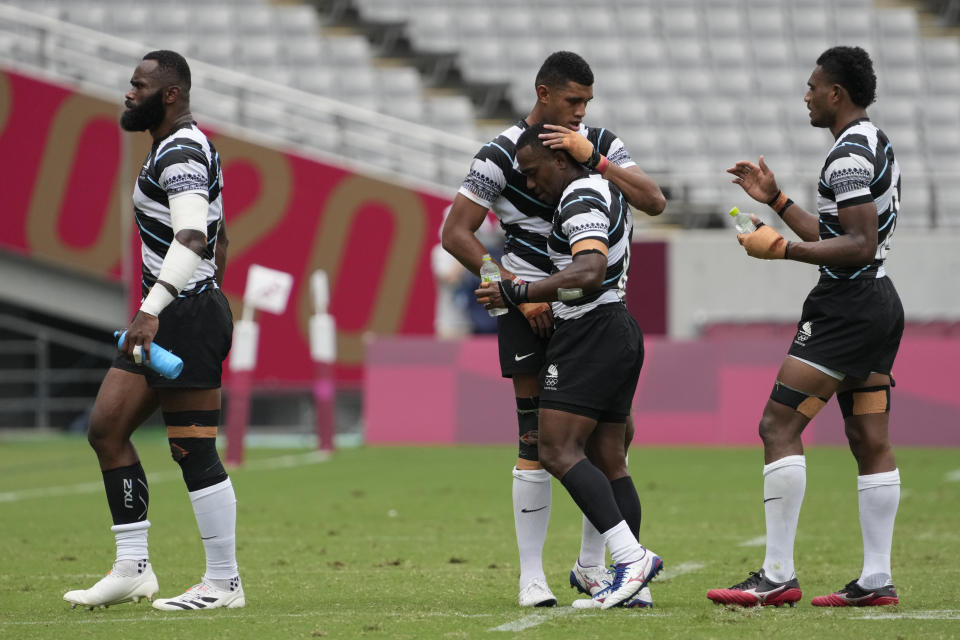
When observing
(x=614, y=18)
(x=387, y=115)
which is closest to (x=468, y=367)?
(x=387, y=115)

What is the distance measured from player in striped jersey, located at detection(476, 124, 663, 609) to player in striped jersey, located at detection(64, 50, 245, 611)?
121 cm

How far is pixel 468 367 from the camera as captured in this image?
16672 millimetres

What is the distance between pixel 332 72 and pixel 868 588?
66.7 feet

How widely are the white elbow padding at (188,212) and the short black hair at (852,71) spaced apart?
8.70ft

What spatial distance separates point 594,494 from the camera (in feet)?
19.3

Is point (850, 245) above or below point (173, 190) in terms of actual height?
below

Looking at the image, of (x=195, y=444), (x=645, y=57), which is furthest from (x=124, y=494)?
(x=645, y=57)

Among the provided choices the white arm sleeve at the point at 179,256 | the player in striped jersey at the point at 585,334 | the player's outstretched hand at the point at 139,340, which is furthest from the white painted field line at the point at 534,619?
the white arm sleeve at the point at 179,256

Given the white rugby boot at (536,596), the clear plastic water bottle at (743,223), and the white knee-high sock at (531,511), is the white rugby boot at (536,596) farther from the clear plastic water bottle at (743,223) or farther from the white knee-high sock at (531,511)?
the clear plastic water bottle at (743,223)

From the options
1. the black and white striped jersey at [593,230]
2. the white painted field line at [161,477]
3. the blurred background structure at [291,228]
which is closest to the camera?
the black and white striped jersey at [593,230]

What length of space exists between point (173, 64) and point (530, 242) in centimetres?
171

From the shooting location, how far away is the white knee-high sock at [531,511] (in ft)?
20.8

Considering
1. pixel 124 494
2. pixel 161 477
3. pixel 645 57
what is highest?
pixel 645 57

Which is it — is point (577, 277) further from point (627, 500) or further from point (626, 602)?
point (626, 602)
